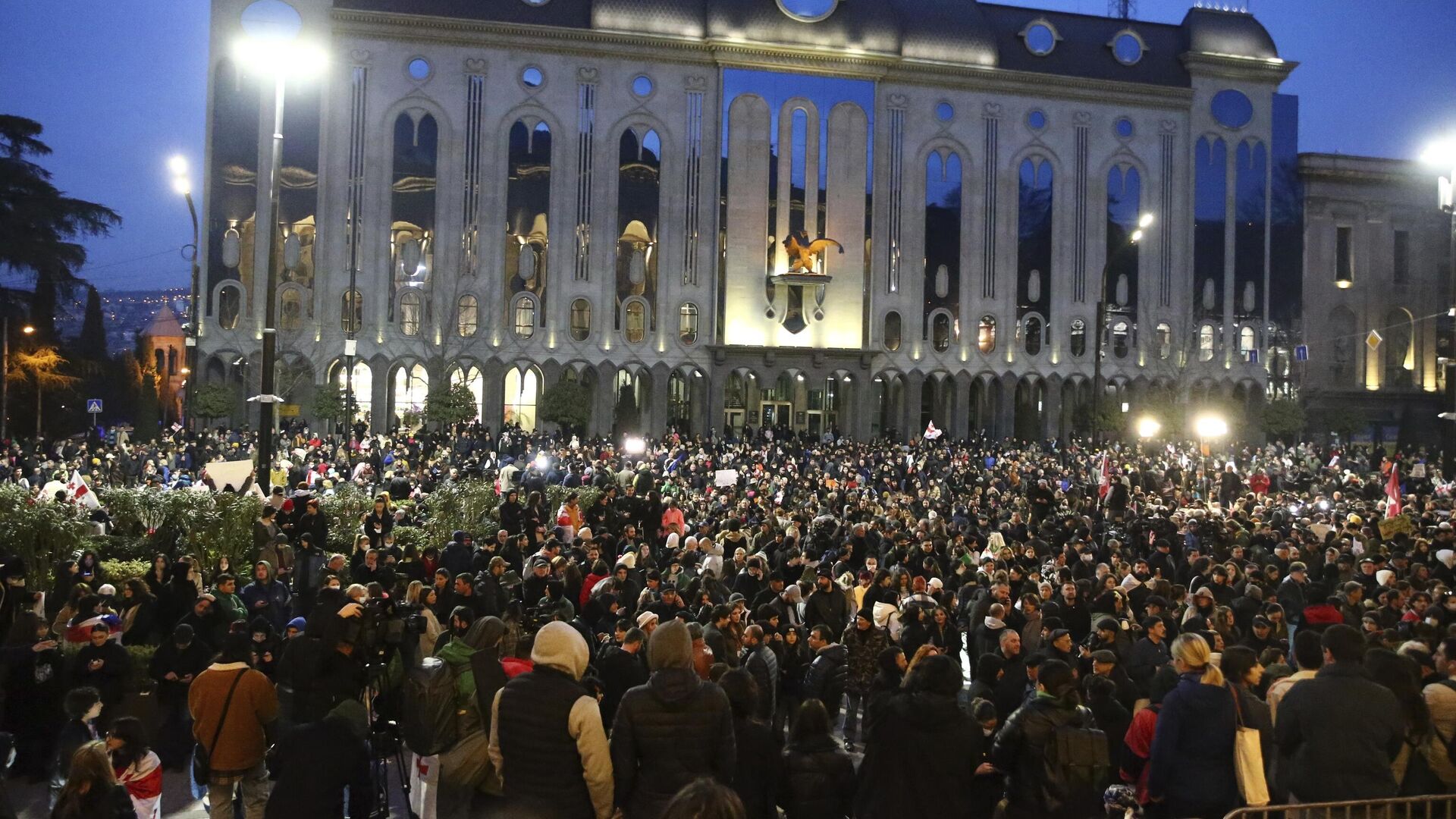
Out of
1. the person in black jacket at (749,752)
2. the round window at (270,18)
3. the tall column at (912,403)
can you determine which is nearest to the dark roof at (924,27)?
the round window at (270,18)

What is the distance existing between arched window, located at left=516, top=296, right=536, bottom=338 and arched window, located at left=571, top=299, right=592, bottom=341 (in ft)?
5.34

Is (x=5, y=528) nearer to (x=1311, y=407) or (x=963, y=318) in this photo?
(x=963, y=318)

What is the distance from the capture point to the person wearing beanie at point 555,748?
5293 mm

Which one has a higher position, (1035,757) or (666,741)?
(666,741)

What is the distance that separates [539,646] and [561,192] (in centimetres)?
4436

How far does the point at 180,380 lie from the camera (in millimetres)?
84125

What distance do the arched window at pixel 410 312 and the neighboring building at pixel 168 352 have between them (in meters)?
25.6

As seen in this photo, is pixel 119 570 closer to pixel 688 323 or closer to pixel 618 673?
pixel 618 673

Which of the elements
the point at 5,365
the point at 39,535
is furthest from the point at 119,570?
the point at 5,365

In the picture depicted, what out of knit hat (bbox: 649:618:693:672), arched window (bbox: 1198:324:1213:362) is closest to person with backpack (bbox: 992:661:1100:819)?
knit hat (bbox: 649:618:693:672)

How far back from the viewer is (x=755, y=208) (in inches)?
1969

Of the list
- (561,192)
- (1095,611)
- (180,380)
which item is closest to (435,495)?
(1095,611)

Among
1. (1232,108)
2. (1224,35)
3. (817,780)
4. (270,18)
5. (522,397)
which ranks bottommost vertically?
(817,780)

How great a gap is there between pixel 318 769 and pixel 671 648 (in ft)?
6.32
